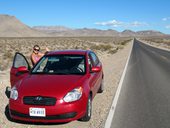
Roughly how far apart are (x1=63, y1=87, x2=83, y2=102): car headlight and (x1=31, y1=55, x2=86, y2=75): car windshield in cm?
110

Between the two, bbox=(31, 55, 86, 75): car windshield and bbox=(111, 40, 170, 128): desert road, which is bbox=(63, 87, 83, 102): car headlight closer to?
bbox=(111, 40, 170, 128): desert road

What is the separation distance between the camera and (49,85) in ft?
20.9

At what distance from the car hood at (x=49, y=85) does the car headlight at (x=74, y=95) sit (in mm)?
74

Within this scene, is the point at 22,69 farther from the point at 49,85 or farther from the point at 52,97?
the point at 52,97

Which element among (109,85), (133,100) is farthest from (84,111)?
(109,85)

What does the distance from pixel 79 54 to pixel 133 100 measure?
Result: 7.15 ft

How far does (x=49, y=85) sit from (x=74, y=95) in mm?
602

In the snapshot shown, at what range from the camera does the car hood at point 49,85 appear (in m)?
6.04

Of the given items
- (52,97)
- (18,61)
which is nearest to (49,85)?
(52,97)

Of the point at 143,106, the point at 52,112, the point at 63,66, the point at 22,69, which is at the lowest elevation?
the point at 143,106

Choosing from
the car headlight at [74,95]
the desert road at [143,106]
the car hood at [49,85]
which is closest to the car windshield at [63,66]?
the car hood at [49,85]

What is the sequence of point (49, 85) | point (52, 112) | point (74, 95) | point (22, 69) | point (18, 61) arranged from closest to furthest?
point (52, 112)
point (74, 95)
point (49, 85)
point (22, 69)
point (18, 61)

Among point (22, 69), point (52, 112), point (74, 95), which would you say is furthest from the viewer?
point (22, 69)

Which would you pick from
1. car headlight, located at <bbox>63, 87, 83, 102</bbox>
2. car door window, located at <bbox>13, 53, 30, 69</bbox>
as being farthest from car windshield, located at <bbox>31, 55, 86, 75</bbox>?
car headlight, located at <bbox>63, 87, 83, 102</bbox>
